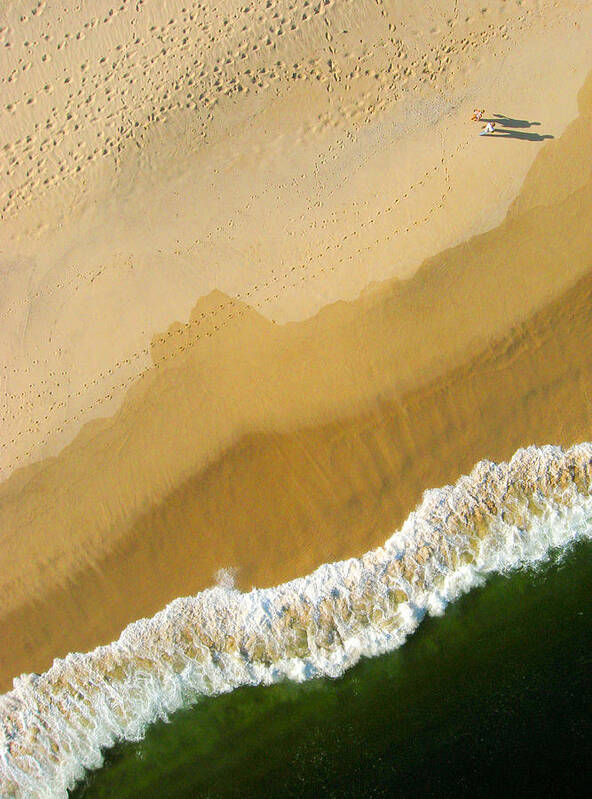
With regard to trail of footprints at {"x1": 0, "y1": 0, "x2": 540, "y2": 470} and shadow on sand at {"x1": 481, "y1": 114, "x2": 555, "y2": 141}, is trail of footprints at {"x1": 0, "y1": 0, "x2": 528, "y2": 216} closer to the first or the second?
trail of footprints at {"x1": 0, "y1": 0, "x2": 540, "y2": 470}

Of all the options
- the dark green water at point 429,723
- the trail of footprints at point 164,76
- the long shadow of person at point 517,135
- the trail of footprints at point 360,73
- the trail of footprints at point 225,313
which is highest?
the trail of footprints at point 164,76

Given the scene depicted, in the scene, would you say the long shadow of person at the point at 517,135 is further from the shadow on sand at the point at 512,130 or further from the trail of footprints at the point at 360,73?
the trail of footprints at the point at 360,73

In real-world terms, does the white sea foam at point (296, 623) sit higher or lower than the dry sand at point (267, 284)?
lower

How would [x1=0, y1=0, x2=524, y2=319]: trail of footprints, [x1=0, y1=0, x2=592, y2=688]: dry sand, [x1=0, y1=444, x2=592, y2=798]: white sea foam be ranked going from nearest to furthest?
[x1=0, y1=444, x2=592, y2=798]: white sea foam
[x1=0, y1=0, x2=592, y2=688]: dry sand
[x1=0, y1=0, x2=524, y2=319]: trail of footprints

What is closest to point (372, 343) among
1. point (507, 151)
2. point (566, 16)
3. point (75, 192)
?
point (507, 151)

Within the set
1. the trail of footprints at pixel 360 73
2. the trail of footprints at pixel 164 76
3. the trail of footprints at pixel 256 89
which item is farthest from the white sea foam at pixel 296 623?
the trail of footprints at pixel 164 76

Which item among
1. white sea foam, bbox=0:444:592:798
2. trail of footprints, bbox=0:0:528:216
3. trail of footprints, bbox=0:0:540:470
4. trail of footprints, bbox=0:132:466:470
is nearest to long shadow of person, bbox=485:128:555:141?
trail of footprints, bbox=0:132:466:470
